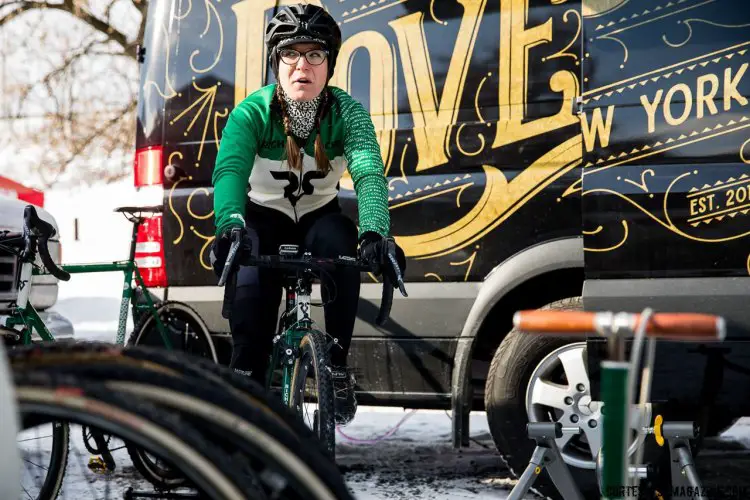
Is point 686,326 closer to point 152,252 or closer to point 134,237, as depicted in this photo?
point 152,252

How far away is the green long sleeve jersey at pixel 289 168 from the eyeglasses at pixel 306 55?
16 cm

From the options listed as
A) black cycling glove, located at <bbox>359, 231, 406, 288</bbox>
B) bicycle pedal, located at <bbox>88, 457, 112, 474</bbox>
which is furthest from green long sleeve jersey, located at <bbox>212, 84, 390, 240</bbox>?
bicycle pedal, located at <bbox>88, 457, 112, 474</bbox>

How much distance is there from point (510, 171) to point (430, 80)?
0.55m

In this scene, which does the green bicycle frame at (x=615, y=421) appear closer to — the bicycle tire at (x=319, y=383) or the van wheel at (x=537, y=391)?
the bicycle tire at (x=319, y=383)

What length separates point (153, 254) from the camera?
4707mm

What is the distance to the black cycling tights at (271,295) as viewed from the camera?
11.6ft

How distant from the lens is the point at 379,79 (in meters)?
4.28

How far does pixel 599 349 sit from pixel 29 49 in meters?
14.0

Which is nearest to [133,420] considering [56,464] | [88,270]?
[56,464]

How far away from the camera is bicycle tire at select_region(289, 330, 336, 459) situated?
3.22 m

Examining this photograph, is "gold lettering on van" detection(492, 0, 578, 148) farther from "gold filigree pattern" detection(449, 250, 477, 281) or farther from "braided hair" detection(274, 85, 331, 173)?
"braided hair" detection(274, 85, 331, 173)

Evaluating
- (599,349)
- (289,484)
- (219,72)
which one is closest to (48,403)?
(289,484)

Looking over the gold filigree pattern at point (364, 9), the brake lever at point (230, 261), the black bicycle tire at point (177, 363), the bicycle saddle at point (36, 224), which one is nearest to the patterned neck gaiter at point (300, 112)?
the brake lever at point (230, 261)

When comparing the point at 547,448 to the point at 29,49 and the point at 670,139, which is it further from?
the point at 29,49
